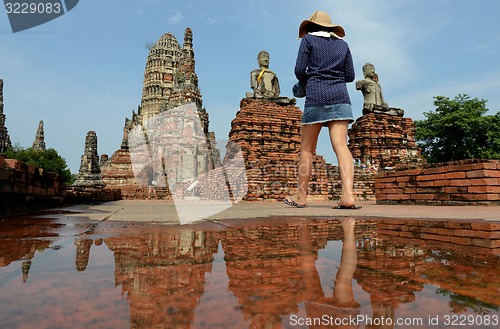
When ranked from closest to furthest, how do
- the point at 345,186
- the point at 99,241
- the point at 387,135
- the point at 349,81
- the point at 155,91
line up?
the point at 99,241
the point at 345,186
the point at 349,81
the point at 387,135
the point at 155,91

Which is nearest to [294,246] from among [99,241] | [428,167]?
[99,241]

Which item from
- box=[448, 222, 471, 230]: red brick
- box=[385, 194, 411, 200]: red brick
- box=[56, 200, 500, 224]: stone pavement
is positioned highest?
box=[385, 194, 411, 200]: red brick

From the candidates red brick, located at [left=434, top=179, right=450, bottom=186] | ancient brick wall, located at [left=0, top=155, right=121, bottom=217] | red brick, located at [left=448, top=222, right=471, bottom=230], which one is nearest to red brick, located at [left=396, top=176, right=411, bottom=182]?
red brick, located at [left=434, top=179, right=450, bottom=186]

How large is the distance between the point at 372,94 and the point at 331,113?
9343 millimetres

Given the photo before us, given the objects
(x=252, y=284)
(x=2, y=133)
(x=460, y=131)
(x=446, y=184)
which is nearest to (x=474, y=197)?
(x=446, y=184)

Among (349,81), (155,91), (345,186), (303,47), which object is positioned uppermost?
(155,91)

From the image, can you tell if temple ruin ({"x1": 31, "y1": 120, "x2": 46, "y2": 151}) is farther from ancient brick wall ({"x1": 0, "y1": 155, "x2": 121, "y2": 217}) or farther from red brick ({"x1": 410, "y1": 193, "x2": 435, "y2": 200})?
red brick ({"x1": 410, "y1": 193, "x2": 435, "y2": 200})

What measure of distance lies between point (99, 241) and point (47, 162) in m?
44.0

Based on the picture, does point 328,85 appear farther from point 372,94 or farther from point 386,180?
point 372,94

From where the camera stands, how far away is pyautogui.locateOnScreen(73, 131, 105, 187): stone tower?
55.5 ft

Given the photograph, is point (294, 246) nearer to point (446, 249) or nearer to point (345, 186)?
point (446, 249)

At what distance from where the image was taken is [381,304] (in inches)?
23.1

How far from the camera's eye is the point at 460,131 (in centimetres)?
2395

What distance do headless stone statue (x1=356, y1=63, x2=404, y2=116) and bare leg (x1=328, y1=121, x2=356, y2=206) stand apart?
856cm
